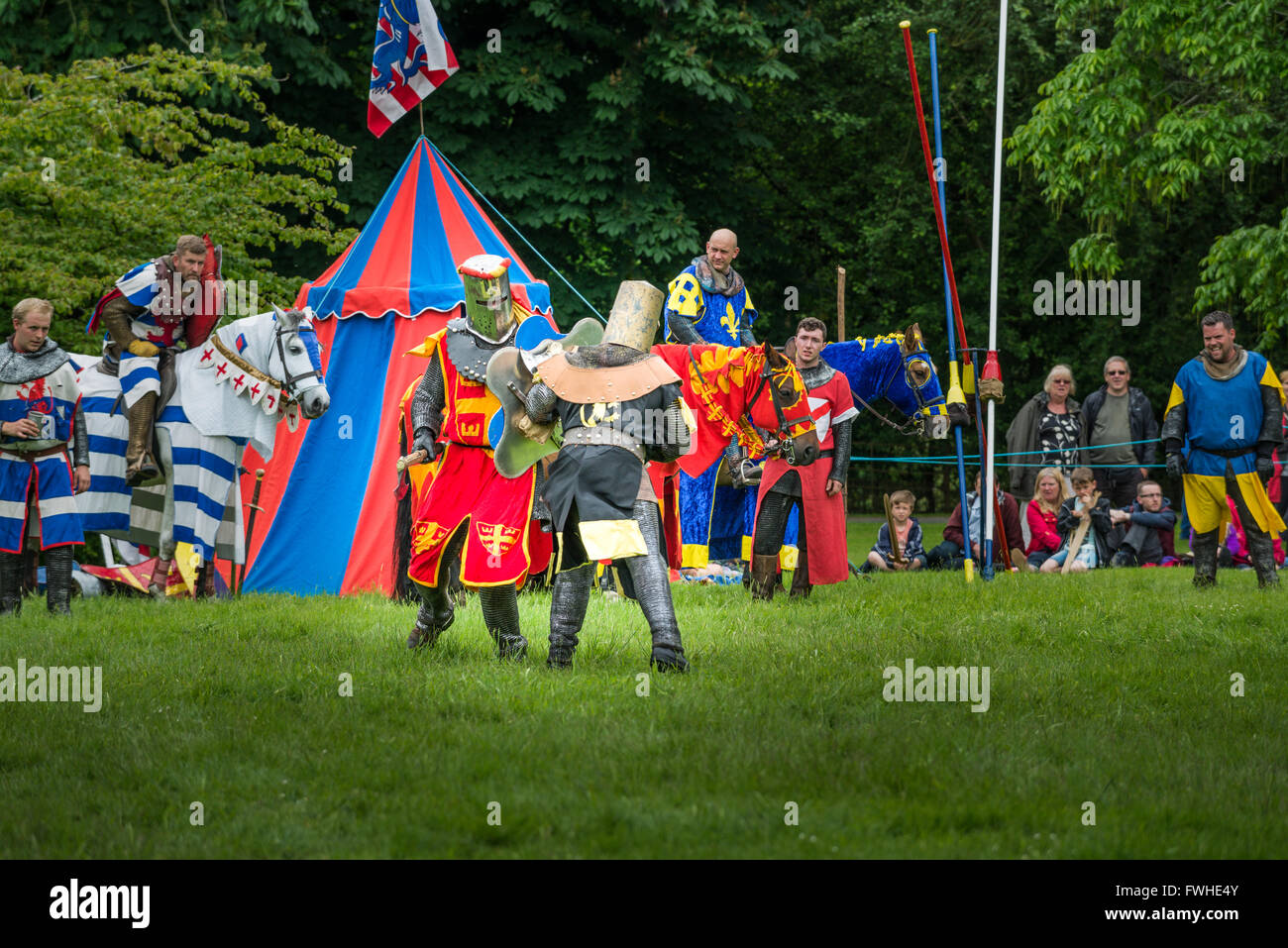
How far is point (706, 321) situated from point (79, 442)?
438cm

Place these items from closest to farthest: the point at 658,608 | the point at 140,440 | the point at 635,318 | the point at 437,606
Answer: the point at 658,608
the point at 635,318
the point at 437,606
the point at 140,440

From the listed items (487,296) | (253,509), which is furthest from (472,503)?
(253,509)

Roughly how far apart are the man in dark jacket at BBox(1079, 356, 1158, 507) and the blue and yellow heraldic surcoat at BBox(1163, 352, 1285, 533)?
351 cm

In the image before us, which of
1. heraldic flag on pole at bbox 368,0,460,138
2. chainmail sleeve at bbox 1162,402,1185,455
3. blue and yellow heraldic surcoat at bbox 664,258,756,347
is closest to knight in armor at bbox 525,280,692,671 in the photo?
blue and yellow heraldic surcoat at bbox 664,258,756,347

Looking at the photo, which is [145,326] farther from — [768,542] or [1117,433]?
[1117,433]

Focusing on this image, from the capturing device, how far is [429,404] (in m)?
7.58

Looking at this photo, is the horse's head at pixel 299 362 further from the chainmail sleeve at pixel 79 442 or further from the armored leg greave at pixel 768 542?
the armored leg greave at pixel 768 542

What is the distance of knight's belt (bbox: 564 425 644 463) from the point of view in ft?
22.7

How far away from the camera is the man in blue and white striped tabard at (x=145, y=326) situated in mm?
10109

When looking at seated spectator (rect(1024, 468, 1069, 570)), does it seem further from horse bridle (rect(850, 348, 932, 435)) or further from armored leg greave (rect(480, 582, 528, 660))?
armored leg greave (rect(480, 582, 528, 660))

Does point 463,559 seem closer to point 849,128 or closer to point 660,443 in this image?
point 660,443

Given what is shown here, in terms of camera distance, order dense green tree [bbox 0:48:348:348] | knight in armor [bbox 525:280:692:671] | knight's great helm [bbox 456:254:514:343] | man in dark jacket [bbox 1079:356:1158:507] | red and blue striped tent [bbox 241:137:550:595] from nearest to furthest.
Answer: knight in armor [bbox 525:280:692:671]
knight's great helm [bbox 456:254:514:343]
red and blue striped tent [bbox 241:137:550:595]
dense green tree [bbox 0:48:348:348]
man in dark jacket [bbox 1079:356:1158:507]

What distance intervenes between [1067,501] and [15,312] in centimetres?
968

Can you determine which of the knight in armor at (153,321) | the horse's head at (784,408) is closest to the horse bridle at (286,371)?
the knight in armor at (153,321)
